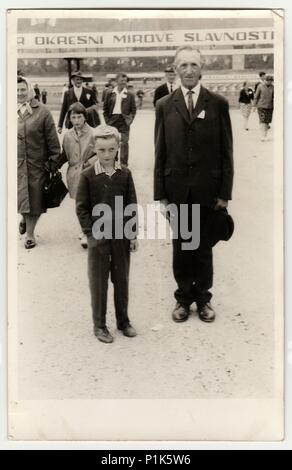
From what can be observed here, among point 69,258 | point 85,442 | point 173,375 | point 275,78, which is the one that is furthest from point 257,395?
point 275,78

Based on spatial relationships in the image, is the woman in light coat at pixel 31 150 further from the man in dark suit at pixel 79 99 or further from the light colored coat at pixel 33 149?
the man in dark suit at pixel 79 99

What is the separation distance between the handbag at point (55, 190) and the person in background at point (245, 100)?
123 cm

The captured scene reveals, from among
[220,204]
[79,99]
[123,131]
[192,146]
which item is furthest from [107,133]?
[220,204]

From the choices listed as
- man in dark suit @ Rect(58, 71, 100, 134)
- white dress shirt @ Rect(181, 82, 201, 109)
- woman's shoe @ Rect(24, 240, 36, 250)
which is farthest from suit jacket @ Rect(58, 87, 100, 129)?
woman's shoe @ Rect(24, 240, 36, 250)

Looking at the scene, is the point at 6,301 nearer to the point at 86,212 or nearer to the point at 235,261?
the point at 86,212

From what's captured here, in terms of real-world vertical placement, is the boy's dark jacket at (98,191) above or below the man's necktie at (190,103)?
below

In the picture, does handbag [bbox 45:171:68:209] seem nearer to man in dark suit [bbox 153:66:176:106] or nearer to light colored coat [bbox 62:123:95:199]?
light colored coat [bbox 62:123:95:199]

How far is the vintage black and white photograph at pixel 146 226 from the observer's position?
5.44m

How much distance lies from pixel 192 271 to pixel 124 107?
1141mm

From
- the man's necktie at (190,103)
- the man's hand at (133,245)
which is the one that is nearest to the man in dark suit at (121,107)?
the man's necktie at (190,103)
